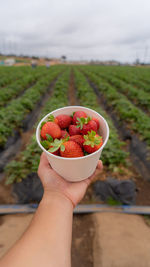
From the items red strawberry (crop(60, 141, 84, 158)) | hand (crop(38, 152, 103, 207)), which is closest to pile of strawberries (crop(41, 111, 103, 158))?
red strawberry (crop(60, 141, 84, 158))

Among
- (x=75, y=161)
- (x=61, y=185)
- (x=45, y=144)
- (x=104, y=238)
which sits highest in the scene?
(x=45, y=144)

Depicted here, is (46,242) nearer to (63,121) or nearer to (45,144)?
(45,144)

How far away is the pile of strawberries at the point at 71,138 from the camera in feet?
3.50

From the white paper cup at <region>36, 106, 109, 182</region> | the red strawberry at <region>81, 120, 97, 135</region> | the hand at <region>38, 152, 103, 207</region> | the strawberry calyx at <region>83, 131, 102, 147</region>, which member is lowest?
the hand at <region>38, 152, 103, 207</region>

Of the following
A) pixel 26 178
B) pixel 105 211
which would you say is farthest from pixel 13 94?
pixel 105 211

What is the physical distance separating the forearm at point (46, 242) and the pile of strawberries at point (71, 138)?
1.46 feet

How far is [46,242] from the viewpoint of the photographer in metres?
0.88

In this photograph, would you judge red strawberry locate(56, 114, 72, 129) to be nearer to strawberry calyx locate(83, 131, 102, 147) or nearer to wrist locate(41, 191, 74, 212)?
strawberry calyx locate(83, 131, 102, 147)

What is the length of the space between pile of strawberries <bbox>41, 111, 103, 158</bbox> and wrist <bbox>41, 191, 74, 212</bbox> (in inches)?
14.8

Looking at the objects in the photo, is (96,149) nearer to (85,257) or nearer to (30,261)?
(30,261)

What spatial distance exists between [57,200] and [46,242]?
33 centimetres

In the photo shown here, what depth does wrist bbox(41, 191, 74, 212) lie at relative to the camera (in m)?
1.16

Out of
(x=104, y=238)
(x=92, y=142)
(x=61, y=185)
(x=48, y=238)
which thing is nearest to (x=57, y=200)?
(x=61, y=185)

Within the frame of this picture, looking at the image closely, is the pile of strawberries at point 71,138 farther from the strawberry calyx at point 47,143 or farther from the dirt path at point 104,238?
the dirt path at point 104,238
